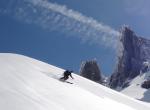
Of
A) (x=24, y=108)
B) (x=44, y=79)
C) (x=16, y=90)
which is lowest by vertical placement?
(x=24, y=108)

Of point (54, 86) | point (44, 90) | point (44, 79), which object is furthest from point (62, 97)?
point (44, 79)

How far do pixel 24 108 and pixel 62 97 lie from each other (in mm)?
7337

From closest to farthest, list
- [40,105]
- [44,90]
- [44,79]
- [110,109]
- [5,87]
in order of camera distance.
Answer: [40,105], [5,87], [44,90], [110,109], [44,79]

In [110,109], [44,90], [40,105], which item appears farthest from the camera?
[110,109]

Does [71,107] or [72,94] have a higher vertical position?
[72,94]

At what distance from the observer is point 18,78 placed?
94.3 ft

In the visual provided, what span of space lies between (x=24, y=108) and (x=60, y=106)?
4.02 m

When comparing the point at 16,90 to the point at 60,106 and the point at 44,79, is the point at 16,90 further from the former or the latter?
the point at 44,79

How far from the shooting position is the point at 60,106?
24031mm

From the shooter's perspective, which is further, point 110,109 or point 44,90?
point 110,109

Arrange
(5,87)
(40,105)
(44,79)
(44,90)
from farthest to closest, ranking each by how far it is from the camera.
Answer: (44,79)
(44,90)
(5,87)
(40,105)

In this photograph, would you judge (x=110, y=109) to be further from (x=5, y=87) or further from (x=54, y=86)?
(x=5, y=87)

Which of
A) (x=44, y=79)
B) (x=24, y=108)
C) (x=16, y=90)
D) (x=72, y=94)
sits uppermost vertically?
(x=44, y=79)

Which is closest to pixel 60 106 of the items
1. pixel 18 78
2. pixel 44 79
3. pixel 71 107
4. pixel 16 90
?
pixel 71 107
